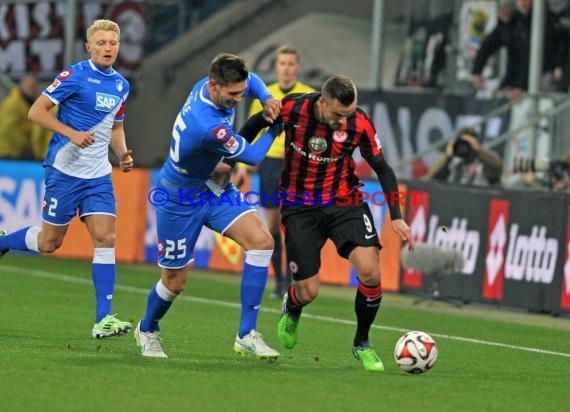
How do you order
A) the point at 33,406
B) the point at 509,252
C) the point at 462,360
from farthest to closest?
the point at 509,252
the point at 462,360
the point at 33,406

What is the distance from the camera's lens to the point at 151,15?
81.6 feet

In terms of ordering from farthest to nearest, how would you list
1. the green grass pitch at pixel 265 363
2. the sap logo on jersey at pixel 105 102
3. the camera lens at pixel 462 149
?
the camera lens at pixel 462 149, the sap logo on jersey at pixel 105 102, the green grass pitch at pixel 265 363

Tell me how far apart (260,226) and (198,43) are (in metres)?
15.1

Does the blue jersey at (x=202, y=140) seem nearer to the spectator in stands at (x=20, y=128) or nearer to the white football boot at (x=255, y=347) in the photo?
the white football boot at (x=255, y=347)

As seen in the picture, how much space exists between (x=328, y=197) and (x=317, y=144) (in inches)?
15.1

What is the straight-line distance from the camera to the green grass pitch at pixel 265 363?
8094 mm

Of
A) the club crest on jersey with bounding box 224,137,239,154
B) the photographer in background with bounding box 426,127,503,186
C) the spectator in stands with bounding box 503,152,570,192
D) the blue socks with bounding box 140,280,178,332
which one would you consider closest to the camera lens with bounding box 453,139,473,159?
the photographer in background with bounding box 426,127,503,186

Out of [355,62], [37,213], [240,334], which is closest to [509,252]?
[240,334]

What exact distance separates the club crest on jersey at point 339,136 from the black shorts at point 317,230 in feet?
1.50

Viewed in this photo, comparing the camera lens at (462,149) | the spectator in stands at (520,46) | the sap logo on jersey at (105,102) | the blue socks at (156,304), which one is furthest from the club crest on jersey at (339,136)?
the spectator in stands at (520,46)

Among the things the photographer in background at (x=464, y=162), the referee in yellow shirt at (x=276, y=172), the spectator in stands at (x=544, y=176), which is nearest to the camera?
the referee in yellow shirt at (x=276, y=172)

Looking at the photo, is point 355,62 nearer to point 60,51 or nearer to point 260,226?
point 60,51

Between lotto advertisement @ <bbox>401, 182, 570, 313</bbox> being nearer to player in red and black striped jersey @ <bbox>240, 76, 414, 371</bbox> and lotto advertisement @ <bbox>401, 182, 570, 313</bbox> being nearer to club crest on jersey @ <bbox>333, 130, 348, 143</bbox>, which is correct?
player in red and black striped jersey @ <bbox>240, 76, 414, 371</bbox>

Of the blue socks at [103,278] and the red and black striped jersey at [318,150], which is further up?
the red and black striped jersey at [318,150]
